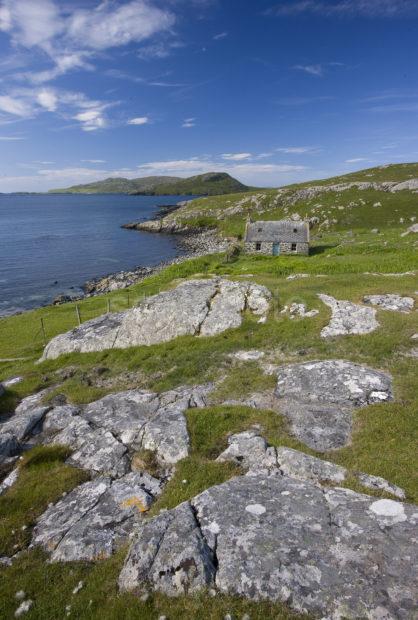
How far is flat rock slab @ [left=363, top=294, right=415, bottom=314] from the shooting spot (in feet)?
78.0

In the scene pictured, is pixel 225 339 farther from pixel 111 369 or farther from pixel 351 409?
pixel 351 409

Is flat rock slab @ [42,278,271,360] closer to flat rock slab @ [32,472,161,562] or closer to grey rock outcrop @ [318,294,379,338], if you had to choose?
grey rock outcrop @ [318,294,379,338]

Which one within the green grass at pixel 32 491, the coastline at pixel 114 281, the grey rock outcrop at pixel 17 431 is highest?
the green grass at pixel 32 491

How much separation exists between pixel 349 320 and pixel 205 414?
12033mm

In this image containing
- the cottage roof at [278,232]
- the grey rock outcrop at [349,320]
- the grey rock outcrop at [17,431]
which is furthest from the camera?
the cottage roof at [278,232]

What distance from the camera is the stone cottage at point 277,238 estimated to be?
6912 cm

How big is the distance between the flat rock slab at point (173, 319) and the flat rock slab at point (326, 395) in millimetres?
7988

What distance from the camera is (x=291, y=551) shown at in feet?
27.7

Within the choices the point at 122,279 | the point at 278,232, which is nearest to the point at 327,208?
the point at 278,232

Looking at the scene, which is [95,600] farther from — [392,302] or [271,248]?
[271,248]

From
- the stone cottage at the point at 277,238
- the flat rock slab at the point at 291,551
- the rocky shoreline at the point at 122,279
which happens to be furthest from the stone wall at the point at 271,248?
the flat rock slab at the point at 291,551

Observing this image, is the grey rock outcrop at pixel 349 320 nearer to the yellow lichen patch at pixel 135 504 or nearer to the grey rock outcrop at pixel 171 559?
the yellow lichen patch at pixel 135 504

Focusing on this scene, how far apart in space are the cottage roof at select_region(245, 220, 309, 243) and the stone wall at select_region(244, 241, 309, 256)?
2.44 feet

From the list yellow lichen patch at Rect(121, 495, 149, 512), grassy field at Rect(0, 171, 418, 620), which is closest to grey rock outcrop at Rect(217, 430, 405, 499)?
grassy field at Rect(0, 171, 418, 620)
